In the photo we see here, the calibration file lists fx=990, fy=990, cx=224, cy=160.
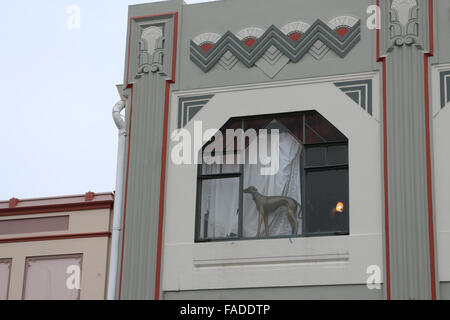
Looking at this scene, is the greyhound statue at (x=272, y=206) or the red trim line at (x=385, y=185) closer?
the red trim line at (x=385, y=185)

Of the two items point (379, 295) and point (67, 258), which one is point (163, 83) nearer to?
point (67, 258)

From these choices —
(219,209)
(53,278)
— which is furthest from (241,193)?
(53,278)

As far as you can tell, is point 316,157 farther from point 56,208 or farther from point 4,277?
point 4,277

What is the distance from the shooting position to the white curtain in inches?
634

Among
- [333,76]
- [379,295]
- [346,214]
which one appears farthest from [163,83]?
[379,295]

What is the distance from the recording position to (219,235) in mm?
16203

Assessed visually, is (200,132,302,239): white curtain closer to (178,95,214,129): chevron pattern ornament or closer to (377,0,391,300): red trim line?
(178,95,214,129): chevron pattern ornament

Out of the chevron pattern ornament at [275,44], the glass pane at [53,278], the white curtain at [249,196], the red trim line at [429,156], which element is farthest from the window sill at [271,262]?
the chevron pattern ornament at [275,44]

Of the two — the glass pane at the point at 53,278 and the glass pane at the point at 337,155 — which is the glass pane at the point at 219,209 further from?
the glass pane at the point at 53,278

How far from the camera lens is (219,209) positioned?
645 inches

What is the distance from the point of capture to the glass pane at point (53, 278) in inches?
675

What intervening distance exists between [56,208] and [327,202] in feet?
16.6

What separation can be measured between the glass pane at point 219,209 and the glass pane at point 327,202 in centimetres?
125

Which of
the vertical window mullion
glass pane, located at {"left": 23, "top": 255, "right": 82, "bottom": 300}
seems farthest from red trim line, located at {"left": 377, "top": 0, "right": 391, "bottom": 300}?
glass pane, located at {"left": 23, "top": 255, "right": 82, "bottom": 300}
